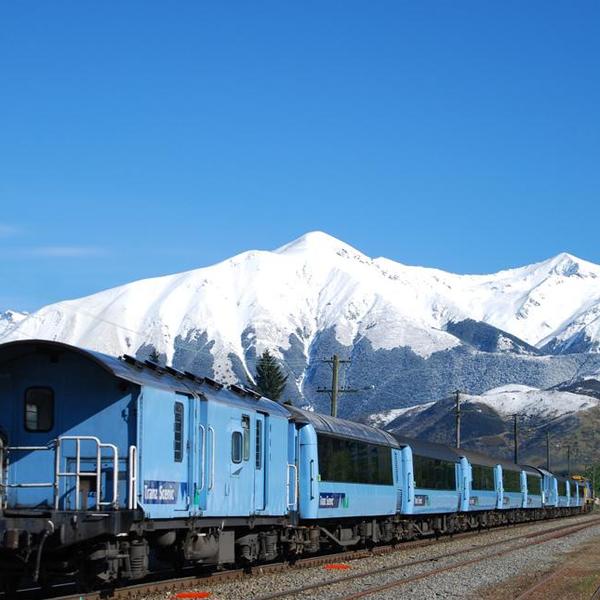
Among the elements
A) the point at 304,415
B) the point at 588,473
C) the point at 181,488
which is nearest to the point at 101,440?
the point at 181,488

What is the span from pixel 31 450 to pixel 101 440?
1094 mm

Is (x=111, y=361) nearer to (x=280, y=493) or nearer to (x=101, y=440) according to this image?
(x=101, y=440)

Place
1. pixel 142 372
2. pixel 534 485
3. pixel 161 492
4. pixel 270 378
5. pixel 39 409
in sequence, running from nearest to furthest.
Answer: pixel 39 409 → pixel 161 492 → pixel 142 372 → pixel 534 485 → pixel 270 378

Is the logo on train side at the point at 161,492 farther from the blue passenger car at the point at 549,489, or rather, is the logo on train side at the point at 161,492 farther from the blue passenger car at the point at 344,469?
the blue passenger car at the point at 549,489

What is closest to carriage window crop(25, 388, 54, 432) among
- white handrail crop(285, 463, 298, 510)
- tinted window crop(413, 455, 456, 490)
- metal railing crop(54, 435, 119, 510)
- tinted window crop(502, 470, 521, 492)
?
metal railing crop(54, 435, 119, 510)

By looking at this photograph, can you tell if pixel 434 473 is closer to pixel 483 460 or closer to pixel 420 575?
pixel 483 460

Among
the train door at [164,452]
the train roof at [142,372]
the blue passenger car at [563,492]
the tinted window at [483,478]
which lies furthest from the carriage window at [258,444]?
the blue passenger car at [563,492]

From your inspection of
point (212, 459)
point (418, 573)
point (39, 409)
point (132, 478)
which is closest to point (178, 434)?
point (212, 459)

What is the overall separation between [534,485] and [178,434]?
56.6m

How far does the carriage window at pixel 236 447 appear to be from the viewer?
23.2 metres

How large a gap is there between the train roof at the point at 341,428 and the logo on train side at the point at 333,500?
5.16 ft

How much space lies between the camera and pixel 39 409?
1880 centimetres

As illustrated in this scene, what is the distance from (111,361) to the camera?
19062 millimetres

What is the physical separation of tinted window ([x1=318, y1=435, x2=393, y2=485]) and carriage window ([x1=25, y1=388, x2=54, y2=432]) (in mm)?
11705
